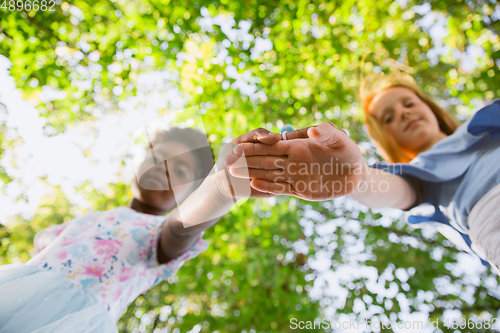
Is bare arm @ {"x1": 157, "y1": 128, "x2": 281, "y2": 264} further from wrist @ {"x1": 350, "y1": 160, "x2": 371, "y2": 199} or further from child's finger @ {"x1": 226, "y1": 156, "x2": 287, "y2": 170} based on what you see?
wrist @ {"x1": 350, "y1": 160, "x2": 371, "y2": 199}

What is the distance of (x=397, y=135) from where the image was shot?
1.95m

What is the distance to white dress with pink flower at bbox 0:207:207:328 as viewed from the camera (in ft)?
4.28

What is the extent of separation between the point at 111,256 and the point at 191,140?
77 cm

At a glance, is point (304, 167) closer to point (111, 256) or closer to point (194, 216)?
point (194, 216)

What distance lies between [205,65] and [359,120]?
96.6 inches

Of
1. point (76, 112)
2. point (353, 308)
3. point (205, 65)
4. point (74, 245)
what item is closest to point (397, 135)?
point (205, 65)

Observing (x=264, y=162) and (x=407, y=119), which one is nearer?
(x=264, y=162)

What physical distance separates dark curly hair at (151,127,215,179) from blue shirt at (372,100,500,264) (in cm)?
94

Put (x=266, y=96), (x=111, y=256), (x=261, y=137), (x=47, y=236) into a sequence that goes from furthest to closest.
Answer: (x=266, y=96)
(x=47, y=236)
(x=111, y=256)
(x=261, y=137)

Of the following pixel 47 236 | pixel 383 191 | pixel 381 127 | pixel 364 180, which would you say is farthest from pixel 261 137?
pixel 47 236

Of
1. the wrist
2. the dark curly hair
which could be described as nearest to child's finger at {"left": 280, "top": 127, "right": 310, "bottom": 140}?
the wrist

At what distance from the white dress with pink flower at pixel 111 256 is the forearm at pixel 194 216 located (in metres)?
0.14

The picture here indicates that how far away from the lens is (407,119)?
6.13 feet

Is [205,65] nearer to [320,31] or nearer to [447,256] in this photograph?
[320,31]
